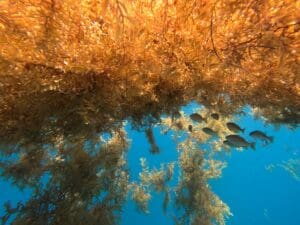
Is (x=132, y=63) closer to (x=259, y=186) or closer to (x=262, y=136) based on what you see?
(x=262, y=136)

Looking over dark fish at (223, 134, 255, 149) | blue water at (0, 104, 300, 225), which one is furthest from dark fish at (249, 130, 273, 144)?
blue water at (0, 104, 300, 225)

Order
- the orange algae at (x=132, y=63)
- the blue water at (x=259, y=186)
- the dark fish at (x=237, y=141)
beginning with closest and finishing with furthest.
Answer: the orange algae at (x=132, y=63), the dark fish at (x=237, y=141), the blue water at (x=259, y=186)

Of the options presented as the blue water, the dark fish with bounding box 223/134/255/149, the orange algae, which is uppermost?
the orange algae

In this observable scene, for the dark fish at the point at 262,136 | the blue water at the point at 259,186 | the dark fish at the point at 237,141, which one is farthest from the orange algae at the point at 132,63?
the blue water at the point at 259,186

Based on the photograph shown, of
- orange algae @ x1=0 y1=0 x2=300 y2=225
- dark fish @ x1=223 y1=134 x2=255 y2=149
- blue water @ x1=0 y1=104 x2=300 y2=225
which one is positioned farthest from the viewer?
blue water @ x1=0 y1=104 x2=300 y2=225

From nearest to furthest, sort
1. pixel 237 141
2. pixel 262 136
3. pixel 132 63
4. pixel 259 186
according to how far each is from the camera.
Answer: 1. pixel 132 63
2. pixel 237 141
3. pixel 262 136
4. pixel 259 186

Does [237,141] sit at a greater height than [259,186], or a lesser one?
greater

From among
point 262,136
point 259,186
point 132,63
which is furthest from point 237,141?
point 259,186

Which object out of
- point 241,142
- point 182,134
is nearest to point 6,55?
point 241,142

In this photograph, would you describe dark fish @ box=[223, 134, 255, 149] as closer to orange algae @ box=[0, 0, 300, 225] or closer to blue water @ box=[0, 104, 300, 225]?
orange algae @ box=[0, 0, 300, 225]

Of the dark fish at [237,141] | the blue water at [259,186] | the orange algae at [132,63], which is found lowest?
the blue water at [259,186]

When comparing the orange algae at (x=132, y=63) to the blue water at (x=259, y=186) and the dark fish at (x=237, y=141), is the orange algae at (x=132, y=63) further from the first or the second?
the blue water at (x=259, y=186)

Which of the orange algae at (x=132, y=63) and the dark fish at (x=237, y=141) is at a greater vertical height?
the orange algae at (x=132, y=63)

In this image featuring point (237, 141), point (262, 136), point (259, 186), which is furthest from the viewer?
point (259, 186)
